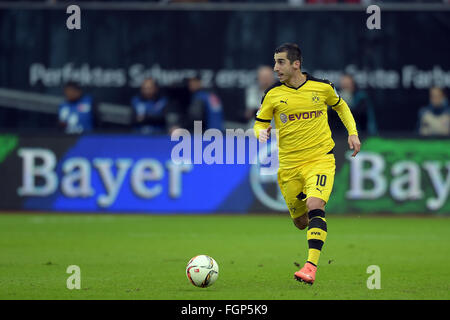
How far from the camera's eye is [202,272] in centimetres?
852

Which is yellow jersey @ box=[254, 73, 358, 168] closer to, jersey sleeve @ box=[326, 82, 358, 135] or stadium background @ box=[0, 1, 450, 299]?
jersey sleeve @ box=[326, 82, 358, 135]

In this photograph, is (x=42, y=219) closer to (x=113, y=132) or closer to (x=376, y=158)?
(x=113, y=132)

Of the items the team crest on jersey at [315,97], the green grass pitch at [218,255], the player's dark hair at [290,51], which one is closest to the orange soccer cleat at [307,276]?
the green grass pitch at [218,255]

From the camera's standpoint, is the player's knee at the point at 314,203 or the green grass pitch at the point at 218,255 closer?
the green grass pitch at the point at 218,255

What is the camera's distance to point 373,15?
17219 mm

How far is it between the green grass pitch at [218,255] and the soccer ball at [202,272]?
0.09m

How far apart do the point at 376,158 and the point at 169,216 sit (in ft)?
12.3

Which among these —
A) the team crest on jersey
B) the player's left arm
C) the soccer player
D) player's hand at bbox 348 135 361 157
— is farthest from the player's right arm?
player's hand at bbox 348 135 361 157

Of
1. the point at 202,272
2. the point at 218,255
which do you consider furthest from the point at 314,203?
the point at 218,255

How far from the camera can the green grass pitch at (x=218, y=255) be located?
332 inches

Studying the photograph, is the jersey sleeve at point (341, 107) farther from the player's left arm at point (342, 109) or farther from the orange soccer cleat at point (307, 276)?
the orange soccer cleat at point (307, 276)

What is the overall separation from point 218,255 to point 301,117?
2.76 metres

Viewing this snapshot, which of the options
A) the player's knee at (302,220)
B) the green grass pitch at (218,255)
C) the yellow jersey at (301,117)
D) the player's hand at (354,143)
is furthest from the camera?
the player's knee at (302,220)
